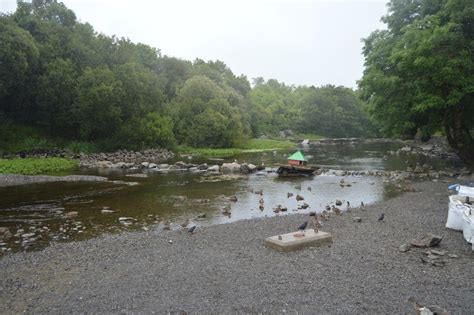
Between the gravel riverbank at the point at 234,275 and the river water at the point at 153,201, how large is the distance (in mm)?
2442

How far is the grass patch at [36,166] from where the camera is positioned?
3575 cm

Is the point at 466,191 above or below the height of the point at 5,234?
above

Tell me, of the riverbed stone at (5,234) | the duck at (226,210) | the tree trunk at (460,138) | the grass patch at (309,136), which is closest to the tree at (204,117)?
the tree trunk at (460,138)

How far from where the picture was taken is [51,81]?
50.8 meters

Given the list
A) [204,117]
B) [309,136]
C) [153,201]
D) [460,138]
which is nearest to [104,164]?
[153,201]

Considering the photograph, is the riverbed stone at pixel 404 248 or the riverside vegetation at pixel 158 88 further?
the riverside vegetation at pixel 158 88

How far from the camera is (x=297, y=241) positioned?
13.0 m

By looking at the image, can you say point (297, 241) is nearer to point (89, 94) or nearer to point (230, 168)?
point (230, 168)

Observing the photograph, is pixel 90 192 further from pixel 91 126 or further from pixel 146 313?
pixel 91 126

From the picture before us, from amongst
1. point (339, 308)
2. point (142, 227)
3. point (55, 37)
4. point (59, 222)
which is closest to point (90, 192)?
point (59, 222)

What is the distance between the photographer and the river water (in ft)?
58.0

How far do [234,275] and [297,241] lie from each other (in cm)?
314

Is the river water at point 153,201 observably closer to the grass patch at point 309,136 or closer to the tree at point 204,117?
the tree at point 204,117

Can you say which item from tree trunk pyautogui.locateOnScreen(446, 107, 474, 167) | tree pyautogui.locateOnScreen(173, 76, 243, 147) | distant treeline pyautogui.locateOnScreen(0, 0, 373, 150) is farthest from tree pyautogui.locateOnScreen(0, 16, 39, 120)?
tree trunk pyautogui.locateOnScreen(446, 107, 474, 167)
